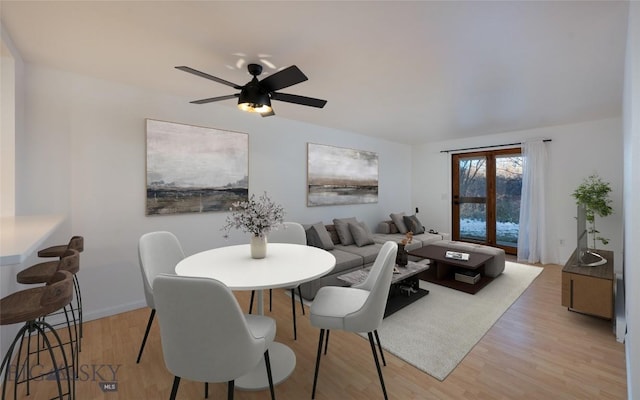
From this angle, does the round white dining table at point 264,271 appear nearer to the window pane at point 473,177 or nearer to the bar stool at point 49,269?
the bar stool at point 49,269

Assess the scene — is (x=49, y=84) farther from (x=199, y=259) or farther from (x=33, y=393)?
(x=33, y=393)

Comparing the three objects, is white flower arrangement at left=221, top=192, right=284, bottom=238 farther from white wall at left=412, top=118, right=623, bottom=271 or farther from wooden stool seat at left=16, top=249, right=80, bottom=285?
white wall at left=412, top=118, right=623, bottom=271

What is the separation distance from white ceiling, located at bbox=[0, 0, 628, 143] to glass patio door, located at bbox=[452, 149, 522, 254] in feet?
7.15

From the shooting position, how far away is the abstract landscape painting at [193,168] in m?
3.00

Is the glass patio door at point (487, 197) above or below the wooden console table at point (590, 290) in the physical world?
above

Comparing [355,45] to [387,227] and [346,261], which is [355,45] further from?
[387,227]

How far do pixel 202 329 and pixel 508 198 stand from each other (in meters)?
6.03

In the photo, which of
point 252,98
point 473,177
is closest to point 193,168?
point 252,98

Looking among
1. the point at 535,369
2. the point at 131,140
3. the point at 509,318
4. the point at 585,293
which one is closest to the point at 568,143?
the point at 585,293

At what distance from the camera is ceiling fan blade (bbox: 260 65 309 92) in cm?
177

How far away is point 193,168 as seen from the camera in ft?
10.6

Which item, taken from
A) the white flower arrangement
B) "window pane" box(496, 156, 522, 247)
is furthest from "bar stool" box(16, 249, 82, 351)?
"window pane" box(496, 156, 522, 247)

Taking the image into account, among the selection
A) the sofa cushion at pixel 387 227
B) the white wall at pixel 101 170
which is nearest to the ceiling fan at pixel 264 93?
the white wall at pixel 101 170

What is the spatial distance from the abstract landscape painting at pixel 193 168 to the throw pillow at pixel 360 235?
1794 mm
